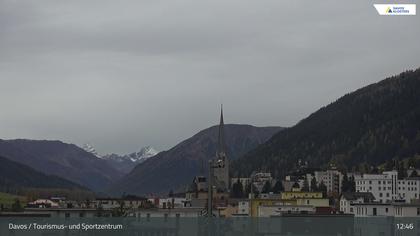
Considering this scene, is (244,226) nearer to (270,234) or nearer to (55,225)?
(270,234)

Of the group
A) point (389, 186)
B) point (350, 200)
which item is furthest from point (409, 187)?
point (350, 200)

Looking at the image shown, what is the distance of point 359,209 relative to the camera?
131 metres

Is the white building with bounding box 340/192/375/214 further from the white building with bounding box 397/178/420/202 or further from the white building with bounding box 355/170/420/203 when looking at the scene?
the white building with bounding box 397/178/420/202

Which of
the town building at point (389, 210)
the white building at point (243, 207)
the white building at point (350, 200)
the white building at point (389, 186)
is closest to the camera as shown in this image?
the town building at point (389, 210)

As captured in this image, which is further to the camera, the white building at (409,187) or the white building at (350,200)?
the white building at (409,187)

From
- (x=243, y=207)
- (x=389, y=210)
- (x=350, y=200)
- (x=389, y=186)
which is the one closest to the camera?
(x=389, y=210)

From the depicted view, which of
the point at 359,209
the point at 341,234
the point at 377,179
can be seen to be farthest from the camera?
the point at 377,179

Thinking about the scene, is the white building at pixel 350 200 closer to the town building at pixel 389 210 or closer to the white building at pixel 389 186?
the town building at pixel 389 210

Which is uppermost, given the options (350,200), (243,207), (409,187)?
(409,187)

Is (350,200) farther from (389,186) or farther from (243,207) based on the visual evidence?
(389,186)

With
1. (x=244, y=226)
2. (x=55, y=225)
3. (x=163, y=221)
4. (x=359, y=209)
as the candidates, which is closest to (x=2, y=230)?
(x=55, y=225)

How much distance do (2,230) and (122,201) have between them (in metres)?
106

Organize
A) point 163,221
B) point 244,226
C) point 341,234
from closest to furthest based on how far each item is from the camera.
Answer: point 341,234
point 163,221
point 244,226

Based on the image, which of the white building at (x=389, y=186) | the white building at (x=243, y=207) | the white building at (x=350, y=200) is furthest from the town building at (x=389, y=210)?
the white building at (x=389, y=186)
